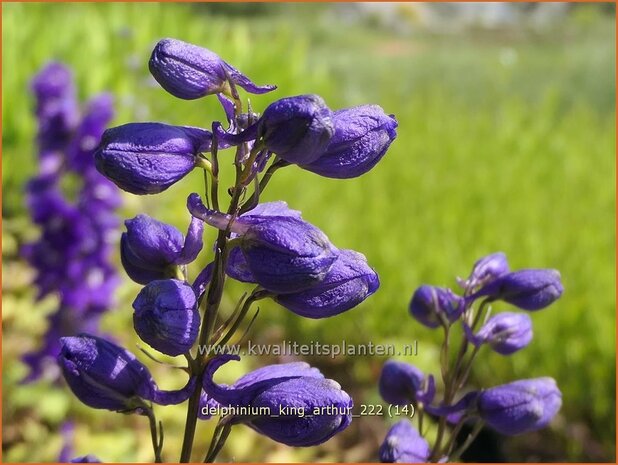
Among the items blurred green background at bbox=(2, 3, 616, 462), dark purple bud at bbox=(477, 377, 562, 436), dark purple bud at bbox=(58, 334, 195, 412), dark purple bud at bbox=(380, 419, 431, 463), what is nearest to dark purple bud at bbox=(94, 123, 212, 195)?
dark purple bud at bbox=(58, 334, 195, 412)

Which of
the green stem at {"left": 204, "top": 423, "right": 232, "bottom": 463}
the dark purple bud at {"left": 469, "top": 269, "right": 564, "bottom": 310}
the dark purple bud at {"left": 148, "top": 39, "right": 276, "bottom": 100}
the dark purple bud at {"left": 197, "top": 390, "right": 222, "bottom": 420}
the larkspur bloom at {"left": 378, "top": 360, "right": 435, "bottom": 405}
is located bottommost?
the green stem at {"left": 204, "top": 423, "right": 232, "bottom": 463}

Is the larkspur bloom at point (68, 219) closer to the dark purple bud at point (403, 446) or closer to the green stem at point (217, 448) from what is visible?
the dark purple bud at point (403, 446)

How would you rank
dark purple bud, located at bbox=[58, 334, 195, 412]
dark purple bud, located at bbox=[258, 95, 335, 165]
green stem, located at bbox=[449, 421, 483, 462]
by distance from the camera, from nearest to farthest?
dark purple bud, located at bbox=[258, 95, 335, 165] → dark purple bud, located at bbox=[58, 334, 195, 412] → green stem, located at bbox=[449, 421, 483, 462]

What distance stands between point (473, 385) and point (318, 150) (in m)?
3.09

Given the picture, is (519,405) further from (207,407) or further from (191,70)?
(191,70)

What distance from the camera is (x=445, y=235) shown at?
456 cm

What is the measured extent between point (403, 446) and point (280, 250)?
47 cm

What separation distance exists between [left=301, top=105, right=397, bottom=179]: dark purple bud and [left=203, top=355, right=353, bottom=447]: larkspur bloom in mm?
256

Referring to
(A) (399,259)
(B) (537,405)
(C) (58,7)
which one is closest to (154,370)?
(A) (399,259)

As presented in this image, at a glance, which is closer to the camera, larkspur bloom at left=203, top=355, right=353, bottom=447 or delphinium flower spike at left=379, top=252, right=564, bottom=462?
larkspur bloom at left=203, top=355, right=353, bottom=447

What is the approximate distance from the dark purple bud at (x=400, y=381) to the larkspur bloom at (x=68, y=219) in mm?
1969

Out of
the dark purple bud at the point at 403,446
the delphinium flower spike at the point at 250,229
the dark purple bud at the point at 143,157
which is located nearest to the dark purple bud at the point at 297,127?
the delphinium flower spike at the point at 250,229

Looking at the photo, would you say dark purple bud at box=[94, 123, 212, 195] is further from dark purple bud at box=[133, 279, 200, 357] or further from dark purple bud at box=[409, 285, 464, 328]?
dark purple bud at box=[409, 285, 464, 328]

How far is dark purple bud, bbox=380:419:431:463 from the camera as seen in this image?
1229 millimetres
